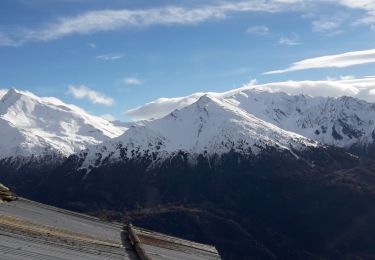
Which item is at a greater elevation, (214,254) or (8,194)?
(8,194)

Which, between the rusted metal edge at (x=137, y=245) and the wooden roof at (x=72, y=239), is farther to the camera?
the rusted metal edge at (x=137, y=245)

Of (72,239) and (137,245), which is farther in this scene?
(137,245)

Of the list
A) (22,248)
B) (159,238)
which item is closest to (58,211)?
(159,238)

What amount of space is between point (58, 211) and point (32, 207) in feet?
4.95

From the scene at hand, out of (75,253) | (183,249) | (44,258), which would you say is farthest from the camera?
(183,249)

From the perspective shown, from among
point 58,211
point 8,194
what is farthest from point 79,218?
point 8,194

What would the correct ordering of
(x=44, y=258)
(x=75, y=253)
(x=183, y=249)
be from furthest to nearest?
(x=183, y=249)
(x=75, y=253)
(x=44, y=258)

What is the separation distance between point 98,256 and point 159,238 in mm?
7044

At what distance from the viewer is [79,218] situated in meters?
25.6

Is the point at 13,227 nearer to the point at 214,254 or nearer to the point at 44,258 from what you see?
the point at 44,258

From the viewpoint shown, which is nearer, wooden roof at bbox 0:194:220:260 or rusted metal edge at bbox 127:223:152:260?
wooden roof at bbox 0:194:220:260

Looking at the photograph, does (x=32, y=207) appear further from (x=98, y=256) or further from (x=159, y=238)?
(x=98, y=256)

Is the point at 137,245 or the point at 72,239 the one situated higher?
the point at 72,239

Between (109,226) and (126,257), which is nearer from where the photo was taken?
(126,257)
